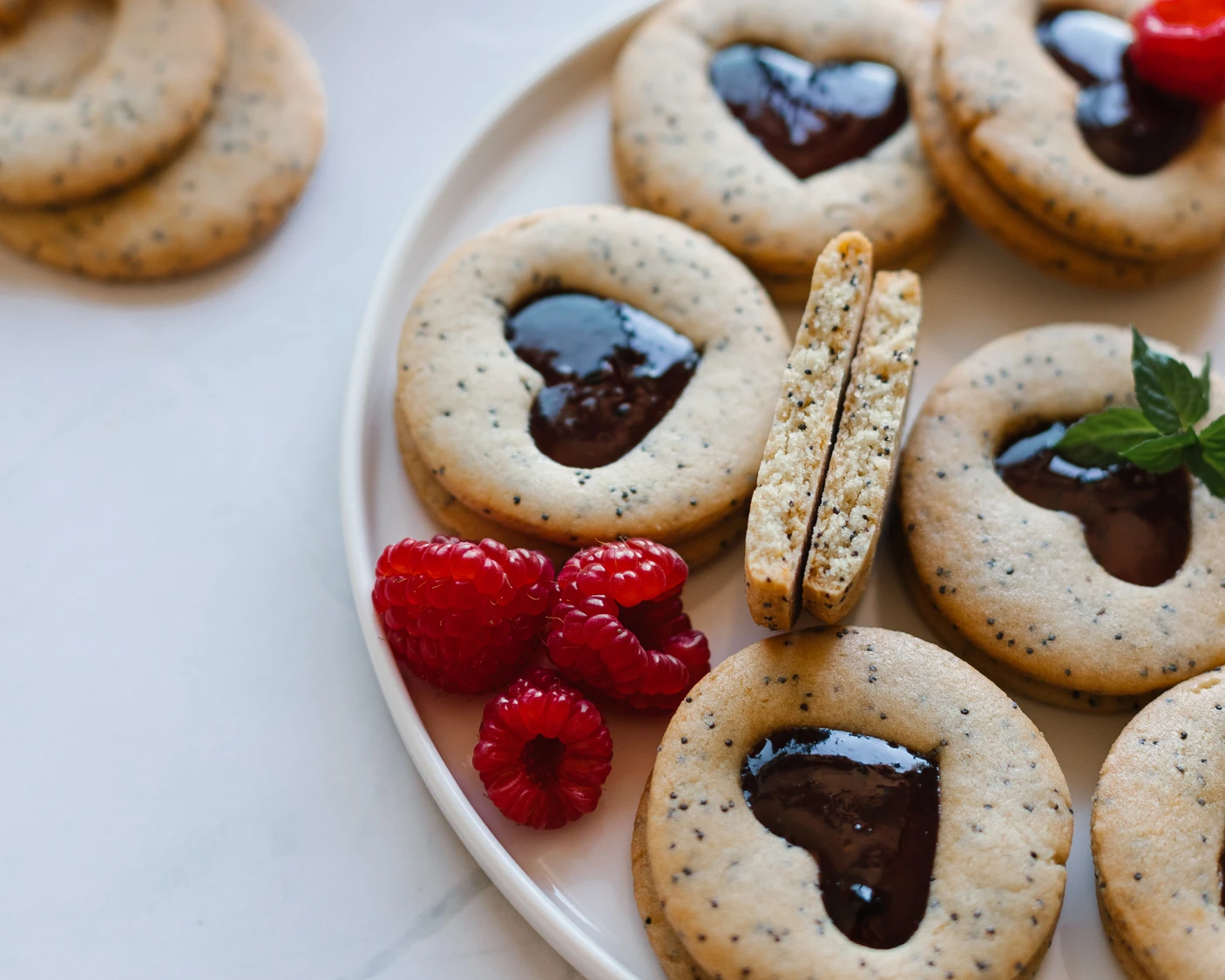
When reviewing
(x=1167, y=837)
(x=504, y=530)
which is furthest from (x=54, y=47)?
(x=1167, y=837)

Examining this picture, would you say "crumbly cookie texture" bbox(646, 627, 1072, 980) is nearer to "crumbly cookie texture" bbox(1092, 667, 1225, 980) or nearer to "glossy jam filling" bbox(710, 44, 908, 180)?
"crumbly cookie texture" bbox(1092, 667, 1225, 980)

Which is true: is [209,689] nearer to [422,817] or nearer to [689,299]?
[422,817]

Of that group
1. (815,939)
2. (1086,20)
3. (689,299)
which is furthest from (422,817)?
(1086,20)

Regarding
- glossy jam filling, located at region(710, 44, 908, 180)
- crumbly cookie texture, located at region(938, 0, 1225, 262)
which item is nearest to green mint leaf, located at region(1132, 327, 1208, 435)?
crumbly cookie texture, located at region(938, 0, 1225, 262)

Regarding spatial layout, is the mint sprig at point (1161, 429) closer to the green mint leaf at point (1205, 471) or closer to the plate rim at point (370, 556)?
the green mint leaf at point (1205, 471)

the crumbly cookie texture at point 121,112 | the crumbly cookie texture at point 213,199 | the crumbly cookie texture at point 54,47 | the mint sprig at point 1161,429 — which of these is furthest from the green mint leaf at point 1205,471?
the crumbly cookie texture at point 54,47

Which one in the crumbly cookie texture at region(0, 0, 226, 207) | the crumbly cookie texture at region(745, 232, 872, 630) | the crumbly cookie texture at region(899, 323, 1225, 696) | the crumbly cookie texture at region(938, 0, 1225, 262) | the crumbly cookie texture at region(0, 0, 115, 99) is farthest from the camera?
the crumbly cookie texture at region(0, 0, 115, 99)

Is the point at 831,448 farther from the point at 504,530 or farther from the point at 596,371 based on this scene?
the point at 504,530
